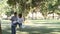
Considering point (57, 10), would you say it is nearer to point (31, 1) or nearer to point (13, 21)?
point (31, 1)

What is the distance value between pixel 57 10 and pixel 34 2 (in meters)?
39.9

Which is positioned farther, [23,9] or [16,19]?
[23,9]

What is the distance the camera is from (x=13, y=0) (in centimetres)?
3478

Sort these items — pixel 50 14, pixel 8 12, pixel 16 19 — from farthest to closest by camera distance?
pixel 50 14, pixel 8 12, pixel 16 19

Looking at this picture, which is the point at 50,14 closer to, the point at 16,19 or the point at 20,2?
the point at 20,2

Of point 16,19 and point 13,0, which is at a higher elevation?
point 13,0

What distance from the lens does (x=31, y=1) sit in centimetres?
3638

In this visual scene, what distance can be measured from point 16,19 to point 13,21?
0.83ft

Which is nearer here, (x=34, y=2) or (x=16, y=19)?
(x=16, y=19)

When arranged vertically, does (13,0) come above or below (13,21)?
above

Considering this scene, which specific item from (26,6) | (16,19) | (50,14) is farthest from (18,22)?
(50,14)

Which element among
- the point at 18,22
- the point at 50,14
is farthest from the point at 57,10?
the point at 18,22

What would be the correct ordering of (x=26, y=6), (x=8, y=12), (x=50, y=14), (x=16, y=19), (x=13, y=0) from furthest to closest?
(x=50, y=14)
(x=8, y=12)
(x=26, y=6)
(x=13, y=0)
(x=16, y=19)

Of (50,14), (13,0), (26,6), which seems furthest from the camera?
(50,14)
